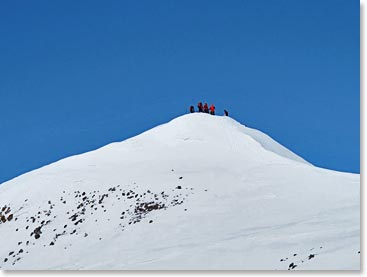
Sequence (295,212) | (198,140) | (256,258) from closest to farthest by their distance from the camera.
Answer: (256,258) → (295,212) → (198,140)

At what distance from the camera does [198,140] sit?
33.6m

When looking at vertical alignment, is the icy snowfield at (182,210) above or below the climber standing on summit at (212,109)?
below

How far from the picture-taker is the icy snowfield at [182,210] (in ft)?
53.8

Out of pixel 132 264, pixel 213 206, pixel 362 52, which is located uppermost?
pixel 362 52

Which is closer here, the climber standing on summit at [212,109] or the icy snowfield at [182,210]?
the icy snowfield at [182,210]

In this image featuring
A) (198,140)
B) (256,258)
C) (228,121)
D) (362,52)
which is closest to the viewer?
(362,52)

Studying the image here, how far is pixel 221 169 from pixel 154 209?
4.83 meters

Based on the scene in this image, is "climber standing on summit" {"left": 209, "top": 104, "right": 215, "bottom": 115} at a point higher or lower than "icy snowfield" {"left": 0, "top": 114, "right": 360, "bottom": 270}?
higher

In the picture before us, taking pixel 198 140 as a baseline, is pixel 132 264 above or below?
below

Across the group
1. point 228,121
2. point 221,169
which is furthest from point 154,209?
point 228,121

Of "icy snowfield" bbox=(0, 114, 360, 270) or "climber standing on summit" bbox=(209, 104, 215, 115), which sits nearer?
"icy snowfield" bbox=(0, 114, 360, 270)

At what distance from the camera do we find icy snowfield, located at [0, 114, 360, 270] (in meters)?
16.4

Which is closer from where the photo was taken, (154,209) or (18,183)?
(154,209)

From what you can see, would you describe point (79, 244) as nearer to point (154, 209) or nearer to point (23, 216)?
point (154, 209)
